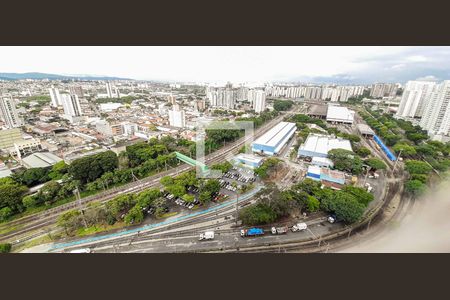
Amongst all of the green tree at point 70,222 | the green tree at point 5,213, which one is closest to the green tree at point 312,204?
the green tree at point 70,222

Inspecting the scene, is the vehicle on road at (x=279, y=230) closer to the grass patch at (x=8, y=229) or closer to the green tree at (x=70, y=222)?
the green tree at (x=70, y=222)

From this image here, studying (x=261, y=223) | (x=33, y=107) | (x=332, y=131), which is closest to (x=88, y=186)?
(x=261, y=223)

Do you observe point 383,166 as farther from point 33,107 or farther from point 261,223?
point 33,107

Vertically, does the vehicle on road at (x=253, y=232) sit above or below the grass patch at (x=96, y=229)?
above

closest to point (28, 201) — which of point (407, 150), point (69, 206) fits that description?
point (69, 206)

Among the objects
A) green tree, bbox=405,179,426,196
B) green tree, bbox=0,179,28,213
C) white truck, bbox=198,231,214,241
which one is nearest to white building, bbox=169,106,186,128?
green tree, bbox=0,179,28,213

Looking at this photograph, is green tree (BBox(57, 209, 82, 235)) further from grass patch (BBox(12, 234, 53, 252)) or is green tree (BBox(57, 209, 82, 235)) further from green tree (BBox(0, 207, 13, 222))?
green tree (BBox(0, 207, 13, 222))
